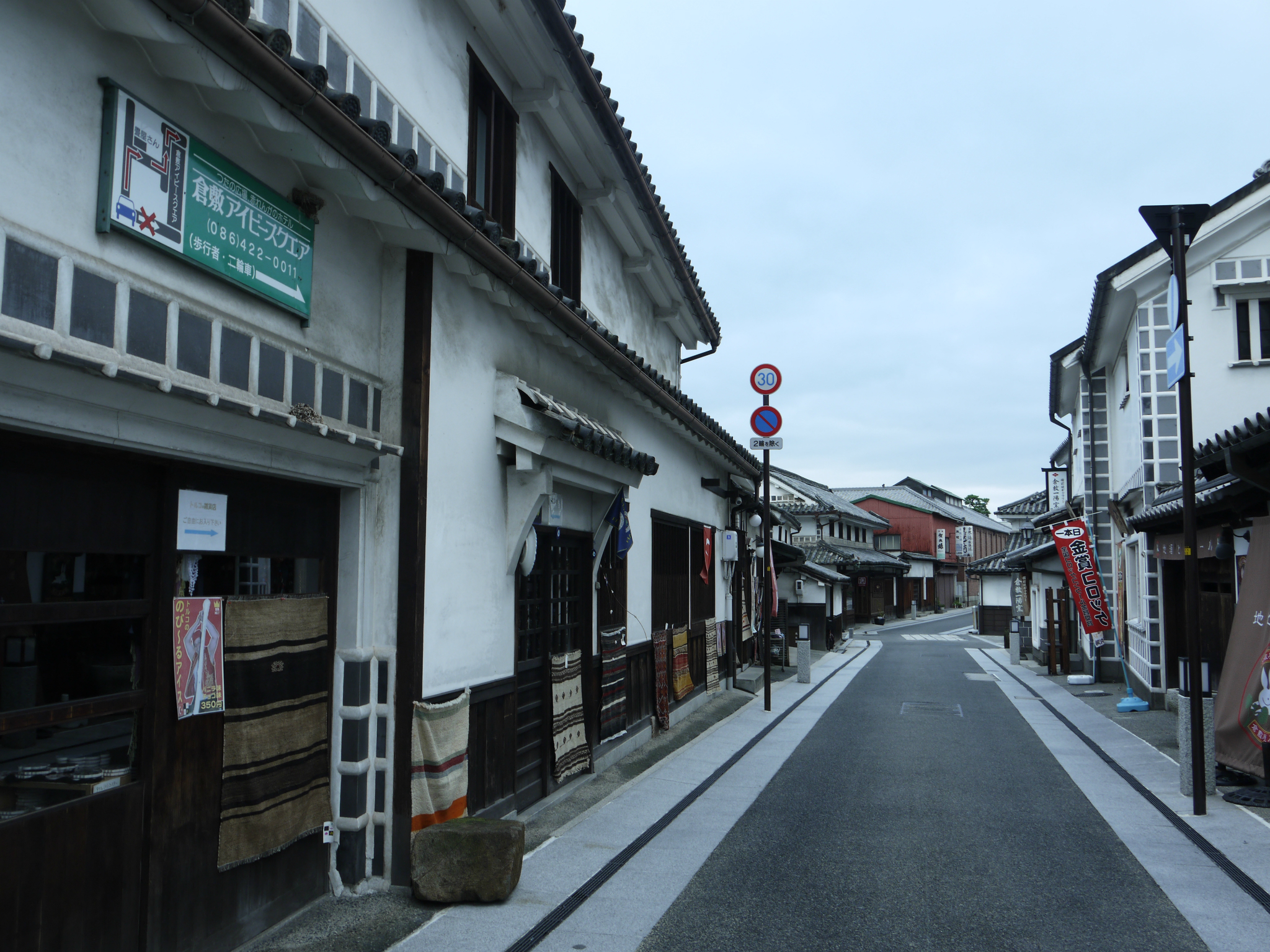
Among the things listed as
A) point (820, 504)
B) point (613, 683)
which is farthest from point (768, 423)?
point (820, 504)

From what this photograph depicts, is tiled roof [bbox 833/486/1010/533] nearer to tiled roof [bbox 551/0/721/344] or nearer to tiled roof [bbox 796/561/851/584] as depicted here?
tiled roof [bbox 796/561/851/584]

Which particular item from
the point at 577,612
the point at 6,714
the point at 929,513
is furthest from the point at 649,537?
the point at 929,513

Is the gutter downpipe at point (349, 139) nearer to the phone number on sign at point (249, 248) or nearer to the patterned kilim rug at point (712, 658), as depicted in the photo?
the phone number on sign at point (249, 248)

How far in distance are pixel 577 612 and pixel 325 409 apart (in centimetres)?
501

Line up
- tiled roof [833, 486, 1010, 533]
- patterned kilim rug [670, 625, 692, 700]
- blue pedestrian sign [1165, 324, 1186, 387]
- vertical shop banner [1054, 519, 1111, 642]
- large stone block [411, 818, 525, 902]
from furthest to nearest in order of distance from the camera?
tiled roof [833, 486, 1010, 533] < vertical shop banner [1054, 519, 1111, 642] < patterned kilim rug [670, 625, 692, 700] < blue pedestrian sign [1165, 324, 1186, 387] < large stone block [411, 818, 525, 902]

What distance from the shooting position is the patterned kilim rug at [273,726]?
4.76m

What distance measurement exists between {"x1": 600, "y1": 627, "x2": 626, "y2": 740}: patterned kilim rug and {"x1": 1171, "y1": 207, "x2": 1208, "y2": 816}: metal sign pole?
234 inches

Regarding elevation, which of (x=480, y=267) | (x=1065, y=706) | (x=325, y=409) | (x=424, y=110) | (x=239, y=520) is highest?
(x=424, y=110)


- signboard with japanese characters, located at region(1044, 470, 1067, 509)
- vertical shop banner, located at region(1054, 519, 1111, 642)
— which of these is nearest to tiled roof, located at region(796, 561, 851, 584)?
signboard with japanese characters, located at region(1044, 470, 1067, 509)

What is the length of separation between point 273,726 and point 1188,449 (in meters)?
8.41

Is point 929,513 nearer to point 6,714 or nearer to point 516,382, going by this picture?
point 516,382

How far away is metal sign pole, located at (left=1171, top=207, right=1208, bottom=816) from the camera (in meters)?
8.20

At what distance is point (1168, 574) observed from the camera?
1540cm

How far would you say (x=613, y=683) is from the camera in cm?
1049
